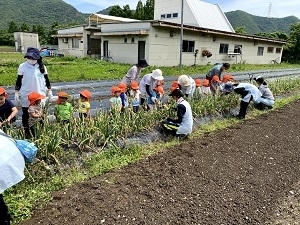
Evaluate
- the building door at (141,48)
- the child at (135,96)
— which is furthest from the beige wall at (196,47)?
the child at (135,96)

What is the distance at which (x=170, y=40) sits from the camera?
703 inches

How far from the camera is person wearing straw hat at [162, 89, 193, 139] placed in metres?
4.81

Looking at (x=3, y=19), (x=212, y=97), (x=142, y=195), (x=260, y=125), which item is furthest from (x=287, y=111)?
(x=3, y=19)

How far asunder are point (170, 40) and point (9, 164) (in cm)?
1665

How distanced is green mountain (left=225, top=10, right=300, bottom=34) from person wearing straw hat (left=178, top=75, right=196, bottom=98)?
96316mm

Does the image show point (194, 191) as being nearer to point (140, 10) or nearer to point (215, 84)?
point (215, 84)

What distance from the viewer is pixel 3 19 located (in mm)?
88875

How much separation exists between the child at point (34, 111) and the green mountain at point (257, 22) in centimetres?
9938

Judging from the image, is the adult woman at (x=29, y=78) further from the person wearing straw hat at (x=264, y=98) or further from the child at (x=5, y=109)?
the person wearing straw hat at (x=264, y=98)

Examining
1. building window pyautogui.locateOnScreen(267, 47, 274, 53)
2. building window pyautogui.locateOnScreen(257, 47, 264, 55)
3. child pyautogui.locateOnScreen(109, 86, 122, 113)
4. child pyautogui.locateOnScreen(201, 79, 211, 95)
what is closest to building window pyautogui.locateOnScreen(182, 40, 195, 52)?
building window pyautogui.locateOnScreen(257, 47, 264, 55)

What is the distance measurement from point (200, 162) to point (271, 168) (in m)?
1.01

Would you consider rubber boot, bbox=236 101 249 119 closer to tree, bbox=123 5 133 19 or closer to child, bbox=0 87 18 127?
child, bbox=0 87 18 127

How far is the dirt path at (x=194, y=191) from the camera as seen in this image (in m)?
2.80

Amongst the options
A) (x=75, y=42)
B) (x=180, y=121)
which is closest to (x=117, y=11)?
(x=75, y=42)
